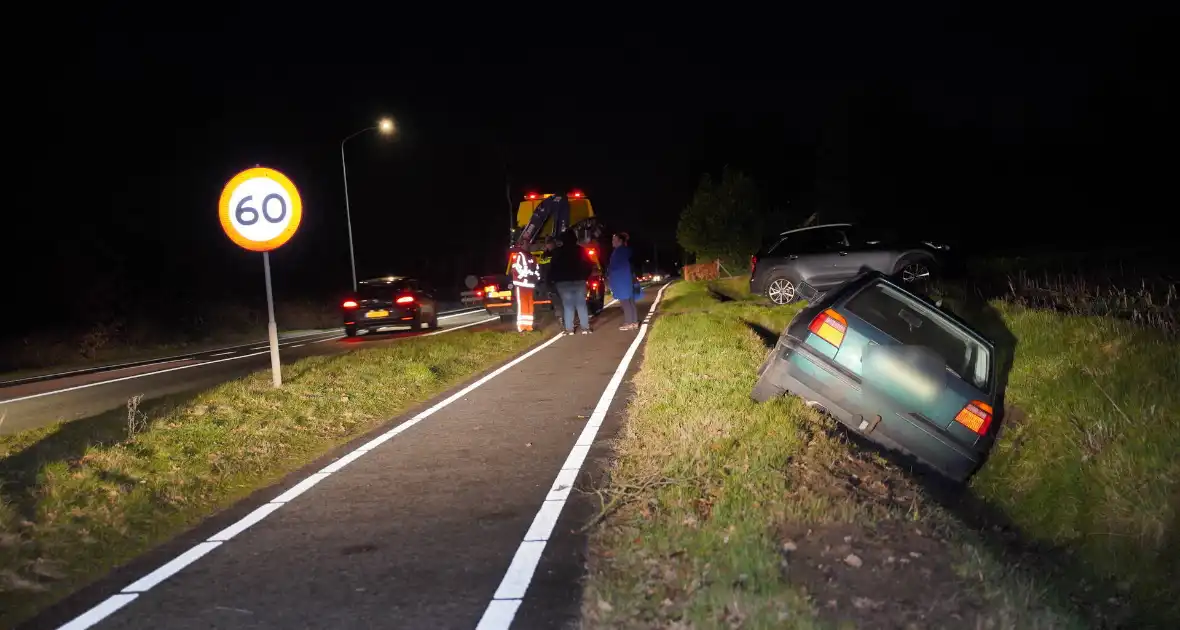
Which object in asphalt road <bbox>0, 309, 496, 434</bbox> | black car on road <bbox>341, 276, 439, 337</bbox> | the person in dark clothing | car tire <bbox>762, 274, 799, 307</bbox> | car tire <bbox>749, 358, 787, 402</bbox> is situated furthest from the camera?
black car on road <bbox>341, 276, 439, 337</bbox>

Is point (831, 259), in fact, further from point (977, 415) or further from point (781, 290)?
point (977, 415)

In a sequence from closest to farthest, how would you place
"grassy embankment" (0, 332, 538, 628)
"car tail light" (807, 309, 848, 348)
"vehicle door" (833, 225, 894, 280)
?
"grassy embankment" (0, 332, 538, 628) < "car tail light" (807, 309, 848, 348) < "vehicle door" (833, 225, 894, 280)

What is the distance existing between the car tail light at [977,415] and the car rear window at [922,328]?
261 mm

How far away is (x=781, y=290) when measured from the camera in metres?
17.4

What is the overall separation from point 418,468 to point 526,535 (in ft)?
6.61

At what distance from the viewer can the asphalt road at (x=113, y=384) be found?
427 inches

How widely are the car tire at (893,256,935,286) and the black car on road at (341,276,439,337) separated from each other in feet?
38.6

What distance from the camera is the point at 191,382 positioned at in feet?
43.7

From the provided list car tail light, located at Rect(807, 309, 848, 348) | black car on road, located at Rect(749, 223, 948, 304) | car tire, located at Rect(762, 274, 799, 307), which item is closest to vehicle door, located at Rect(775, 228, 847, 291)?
black car on road, located at Rect(749, 223, 948, 304)

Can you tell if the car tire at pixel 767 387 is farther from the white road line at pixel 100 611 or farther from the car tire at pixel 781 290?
the car tire at pixel 781 290

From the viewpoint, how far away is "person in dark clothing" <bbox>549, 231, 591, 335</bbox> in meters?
15.7

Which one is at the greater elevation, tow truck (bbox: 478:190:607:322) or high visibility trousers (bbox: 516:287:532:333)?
tow truck (bbox: 478:190:607:322)

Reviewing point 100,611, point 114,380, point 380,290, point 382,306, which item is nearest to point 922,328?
point 100,611

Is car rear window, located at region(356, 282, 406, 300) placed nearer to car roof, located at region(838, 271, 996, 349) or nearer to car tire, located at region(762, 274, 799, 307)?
car tire, located at region(762, 274, 799, 307)
